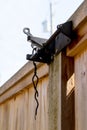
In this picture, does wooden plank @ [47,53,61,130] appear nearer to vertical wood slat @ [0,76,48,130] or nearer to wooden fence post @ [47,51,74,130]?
wooden fence post @ [47,51,74,130]

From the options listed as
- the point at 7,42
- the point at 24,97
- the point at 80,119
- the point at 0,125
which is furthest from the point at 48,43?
the point at 7,42

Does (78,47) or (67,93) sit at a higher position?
(78,47)

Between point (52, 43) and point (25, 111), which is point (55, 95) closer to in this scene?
point (52, 43)

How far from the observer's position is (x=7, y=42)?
5.35 metres

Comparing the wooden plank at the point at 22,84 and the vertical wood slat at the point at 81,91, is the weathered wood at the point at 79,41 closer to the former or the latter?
the vertical wood slat at the point at 81,91

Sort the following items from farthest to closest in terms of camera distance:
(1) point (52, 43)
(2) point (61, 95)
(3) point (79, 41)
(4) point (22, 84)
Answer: (4) point (22, 84), (1) point (52, 43), (2) point (61, 95), (3) point (79, 41)

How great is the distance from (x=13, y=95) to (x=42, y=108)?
29.2 inches

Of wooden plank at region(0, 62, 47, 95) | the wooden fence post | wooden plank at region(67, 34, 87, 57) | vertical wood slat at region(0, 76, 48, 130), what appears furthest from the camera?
wooden plank at region(0, 62, 47, 95)

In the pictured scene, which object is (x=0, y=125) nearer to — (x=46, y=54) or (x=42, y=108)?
(x=42, y=108)

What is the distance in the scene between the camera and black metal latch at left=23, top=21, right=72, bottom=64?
118 centimetres

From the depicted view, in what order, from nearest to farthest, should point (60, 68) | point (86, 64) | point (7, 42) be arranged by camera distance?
1. point (86, 64)
2. point (60, 68)
3. point (7, 42)

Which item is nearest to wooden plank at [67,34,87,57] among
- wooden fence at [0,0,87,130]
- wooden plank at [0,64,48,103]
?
wooden fence at [0,0,87,130]

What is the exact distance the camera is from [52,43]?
52.7 inches

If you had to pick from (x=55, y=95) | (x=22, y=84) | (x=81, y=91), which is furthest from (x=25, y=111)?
(x=81, y=91)
